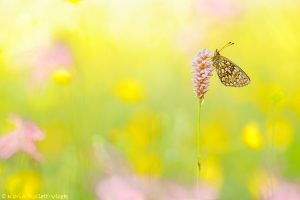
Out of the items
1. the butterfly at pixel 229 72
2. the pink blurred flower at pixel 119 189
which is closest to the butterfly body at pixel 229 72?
the butterfly at pixel 229 72

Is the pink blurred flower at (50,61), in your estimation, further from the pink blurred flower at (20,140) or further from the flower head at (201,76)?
the flower head at (201,76)

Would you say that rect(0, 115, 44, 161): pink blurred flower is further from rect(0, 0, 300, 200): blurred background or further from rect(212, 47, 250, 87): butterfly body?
rect(212, 47, 250, 87): butterfly body

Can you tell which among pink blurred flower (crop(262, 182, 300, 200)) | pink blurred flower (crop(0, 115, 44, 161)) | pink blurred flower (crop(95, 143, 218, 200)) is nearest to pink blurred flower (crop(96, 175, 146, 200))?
pink blurred flower (crop(95, 143, 218, 200))

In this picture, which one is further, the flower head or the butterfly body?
the butterfly body

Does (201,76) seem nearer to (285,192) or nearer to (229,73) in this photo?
(229,73)

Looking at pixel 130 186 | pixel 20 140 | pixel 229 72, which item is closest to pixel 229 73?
pixel 229 72

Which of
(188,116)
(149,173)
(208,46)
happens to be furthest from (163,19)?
(149,173)
